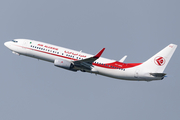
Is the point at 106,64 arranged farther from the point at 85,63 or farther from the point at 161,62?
the point at 161,62

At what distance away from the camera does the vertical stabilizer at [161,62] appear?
72312 millimetres

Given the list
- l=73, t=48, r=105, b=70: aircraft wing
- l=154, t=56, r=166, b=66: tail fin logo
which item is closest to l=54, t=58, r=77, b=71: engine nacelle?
l=73, t=48, r=105, b=70: aircraft wing

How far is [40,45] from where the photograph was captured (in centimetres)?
7350

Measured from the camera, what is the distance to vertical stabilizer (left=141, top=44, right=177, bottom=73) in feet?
237

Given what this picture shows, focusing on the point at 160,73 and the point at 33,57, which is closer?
the point at 160,73

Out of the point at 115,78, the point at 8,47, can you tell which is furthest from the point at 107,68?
the point at 8,47

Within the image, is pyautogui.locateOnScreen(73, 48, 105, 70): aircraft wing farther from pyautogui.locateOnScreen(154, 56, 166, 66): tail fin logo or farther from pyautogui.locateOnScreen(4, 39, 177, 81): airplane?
pyautogui.locateOnScreen(154, 56, 166, 66): tail fin logo

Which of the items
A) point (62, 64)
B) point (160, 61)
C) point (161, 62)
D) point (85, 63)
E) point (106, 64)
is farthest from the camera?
point (160, 61)

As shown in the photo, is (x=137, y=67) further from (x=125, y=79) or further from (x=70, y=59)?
(x=70, y=59)

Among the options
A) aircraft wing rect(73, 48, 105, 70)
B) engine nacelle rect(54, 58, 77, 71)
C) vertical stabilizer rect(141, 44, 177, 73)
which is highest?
vertical stabilizer rect(141, 44, 177, 73)

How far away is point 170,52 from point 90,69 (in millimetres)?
16709

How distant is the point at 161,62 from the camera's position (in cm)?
7256

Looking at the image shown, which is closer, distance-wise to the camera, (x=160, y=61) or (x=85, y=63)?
(x=85, y=63)

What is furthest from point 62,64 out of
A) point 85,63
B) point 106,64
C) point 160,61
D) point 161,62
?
point 161,62
